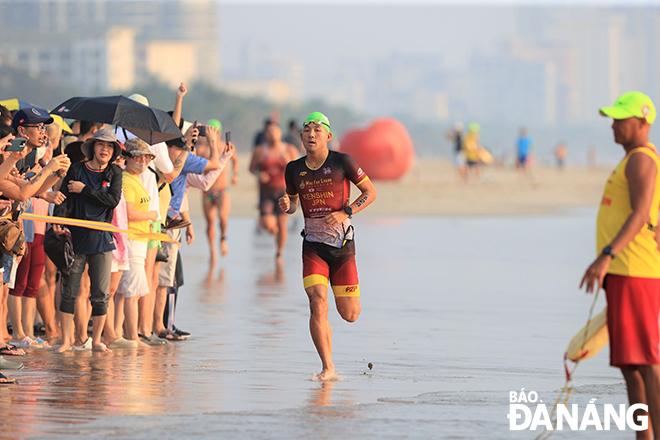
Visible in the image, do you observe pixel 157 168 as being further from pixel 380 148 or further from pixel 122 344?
pixel 380 148

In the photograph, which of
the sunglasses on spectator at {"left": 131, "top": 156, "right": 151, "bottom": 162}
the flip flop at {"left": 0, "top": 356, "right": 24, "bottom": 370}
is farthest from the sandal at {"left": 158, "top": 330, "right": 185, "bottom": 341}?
the flip flop at {"left": 0, "top": 356, "right": 24, "bottom": 370}

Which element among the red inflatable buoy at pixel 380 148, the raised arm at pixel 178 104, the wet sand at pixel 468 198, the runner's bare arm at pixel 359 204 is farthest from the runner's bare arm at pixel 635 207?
the red inflatable buoy at pixel 380 148

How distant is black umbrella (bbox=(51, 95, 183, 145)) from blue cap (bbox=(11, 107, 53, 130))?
0.88 meters

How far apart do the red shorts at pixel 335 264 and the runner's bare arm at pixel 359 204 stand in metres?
0.22

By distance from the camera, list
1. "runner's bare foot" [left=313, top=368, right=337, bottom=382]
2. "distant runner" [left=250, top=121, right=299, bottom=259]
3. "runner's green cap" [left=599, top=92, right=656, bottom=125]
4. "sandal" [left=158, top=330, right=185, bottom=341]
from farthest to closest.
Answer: "distant runner" [left=250, top=121, right=299, bottom=259] → "sandal" [left=158, top=330, right=185, bottom=341] → "runner's bare foot" [left=313, top=368, right=337, bottom=382] → "runner's green cap" [left=599, top=92, right=656, bottom=125]

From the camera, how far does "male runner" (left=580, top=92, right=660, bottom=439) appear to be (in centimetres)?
568

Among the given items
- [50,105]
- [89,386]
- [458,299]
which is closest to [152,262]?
[89,386]

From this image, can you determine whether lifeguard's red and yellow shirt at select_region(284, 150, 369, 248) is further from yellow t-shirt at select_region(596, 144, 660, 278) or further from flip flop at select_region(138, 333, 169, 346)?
Answer: yellow t-shirt at select_region(596, 144, 660, 278)

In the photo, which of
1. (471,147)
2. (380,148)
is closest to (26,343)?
(471,147)

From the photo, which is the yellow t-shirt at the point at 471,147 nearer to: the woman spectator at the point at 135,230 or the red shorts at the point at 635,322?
the woman spectator at the point at 135,230

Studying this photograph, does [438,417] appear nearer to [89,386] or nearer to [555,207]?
[89,386]

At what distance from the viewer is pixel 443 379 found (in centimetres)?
781

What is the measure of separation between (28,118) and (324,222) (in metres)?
2.15

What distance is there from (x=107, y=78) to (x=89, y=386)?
511 feet
